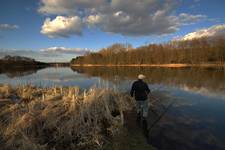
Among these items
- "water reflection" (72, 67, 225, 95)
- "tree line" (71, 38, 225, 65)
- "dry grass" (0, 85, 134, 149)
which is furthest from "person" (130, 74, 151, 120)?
"tree line" (71, 38, 225, 65)

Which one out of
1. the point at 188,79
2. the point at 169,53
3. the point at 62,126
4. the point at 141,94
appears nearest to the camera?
the point at 62,126

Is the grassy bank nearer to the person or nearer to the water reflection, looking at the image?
the person

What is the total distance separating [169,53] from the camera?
8662cm

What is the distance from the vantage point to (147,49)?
10319 cm

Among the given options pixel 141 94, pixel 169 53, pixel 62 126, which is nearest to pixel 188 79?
pixel 141 94

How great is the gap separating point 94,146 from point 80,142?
49 centimetres

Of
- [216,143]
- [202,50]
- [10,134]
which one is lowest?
[216,143]

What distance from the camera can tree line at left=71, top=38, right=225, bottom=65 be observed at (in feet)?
237

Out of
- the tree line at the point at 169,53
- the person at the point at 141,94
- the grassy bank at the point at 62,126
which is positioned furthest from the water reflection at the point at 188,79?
the tree line at the point at 169,53

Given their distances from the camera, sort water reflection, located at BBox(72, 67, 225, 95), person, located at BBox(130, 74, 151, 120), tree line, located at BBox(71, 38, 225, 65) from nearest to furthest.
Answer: person, located at BBox(130, 74, 151, 120) < water reflection, located at BBox(72, 67, 225, 95) < tree line, located at BBox(71, 38, 225, 65)

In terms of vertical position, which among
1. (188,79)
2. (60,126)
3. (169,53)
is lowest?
(188,79)

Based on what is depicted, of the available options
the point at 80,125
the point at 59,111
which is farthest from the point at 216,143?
the point at 59,111

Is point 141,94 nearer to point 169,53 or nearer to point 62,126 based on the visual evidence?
point 62,126

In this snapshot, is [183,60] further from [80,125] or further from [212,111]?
[80,125]
